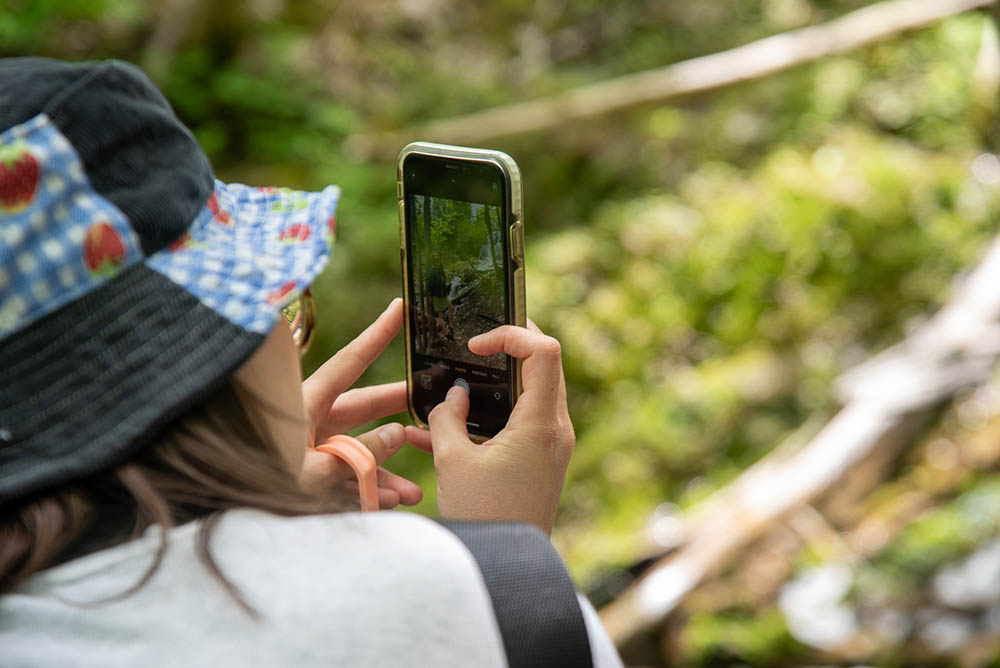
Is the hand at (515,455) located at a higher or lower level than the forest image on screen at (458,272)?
lower

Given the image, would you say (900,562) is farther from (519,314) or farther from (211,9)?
(211,9)

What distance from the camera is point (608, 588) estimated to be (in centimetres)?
320

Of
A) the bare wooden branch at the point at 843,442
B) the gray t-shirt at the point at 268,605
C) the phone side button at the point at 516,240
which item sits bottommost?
the bare wooden branch at the point at 843,442

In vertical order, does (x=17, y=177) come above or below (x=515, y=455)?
above

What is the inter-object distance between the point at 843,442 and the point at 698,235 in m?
1.34

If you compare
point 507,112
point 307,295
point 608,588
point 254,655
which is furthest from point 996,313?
point 254,655

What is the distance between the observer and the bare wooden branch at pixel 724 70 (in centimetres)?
479

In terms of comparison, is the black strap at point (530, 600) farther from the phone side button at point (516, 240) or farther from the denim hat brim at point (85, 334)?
the phone side button at point (516, 240)

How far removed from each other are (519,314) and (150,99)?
47 centimetres

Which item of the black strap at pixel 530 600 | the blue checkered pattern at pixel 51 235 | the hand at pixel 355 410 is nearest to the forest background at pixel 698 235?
the hand at pixel 355 410

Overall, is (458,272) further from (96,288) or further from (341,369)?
(96,288)

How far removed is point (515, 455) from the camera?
0.95 metres

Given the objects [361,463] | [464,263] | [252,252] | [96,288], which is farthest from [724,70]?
[96,288]

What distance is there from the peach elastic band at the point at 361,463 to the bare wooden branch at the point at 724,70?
3.91 meters
